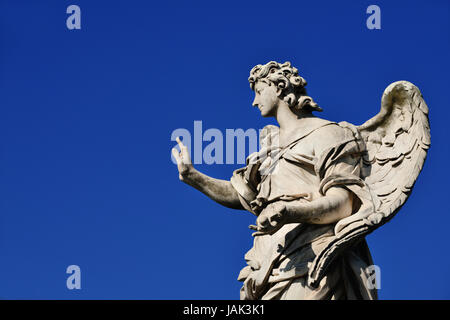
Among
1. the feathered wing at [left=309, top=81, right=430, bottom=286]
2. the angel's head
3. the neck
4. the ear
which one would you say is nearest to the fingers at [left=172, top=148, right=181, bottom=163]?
the angel's head

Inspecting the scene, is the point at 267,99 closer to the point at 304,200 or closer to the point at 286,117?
the point at 286,117

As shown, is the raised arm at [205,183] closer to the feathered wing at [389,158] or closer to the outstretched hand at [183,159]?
the outstretched hand at [183,159]

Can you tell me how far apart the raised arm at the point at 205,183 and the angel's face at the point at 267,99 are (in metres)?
1.15

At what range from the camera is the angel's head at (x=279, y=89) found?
1541cm

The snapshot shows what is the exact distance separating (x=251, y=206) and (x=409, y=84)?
2618 millimetres

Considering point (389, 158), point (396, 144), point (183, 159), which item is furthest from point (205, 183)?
point (396, 144)

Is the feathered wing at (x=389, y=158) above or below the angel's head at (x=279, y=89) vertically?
below

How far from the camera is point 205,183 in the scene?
15.6 meters

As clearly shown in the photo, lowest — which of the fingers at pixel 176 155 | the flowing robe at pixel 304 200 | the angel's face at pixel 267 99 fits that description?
the flowing robe at pixel 304 200

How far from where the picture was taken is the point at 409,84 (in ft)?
48.9

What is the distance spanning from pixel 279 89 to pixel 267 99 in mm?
214

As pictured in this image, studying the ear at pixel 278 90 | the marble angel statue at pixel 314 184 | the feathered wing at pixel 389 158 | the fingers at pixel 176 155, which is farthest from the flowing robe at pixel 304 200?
the fingers at pixel 176 155

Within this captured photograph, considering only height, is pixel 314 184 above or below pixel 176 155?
below

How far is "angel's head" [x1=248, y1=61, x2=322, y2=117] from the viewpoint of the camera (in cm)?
1541
